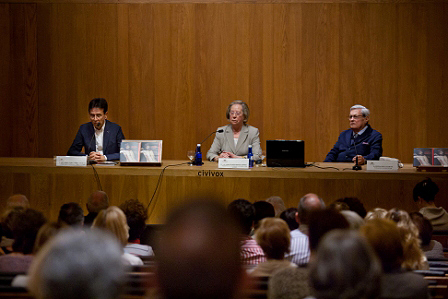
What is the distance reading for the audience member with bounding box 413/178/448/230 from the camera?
402 centimetres

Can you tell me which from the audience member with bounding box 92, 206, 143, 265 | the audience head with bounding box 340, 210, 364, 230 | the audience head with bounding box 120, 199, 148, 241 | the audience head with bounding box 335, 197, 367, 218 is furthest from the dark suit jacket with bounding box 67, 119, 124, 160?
the audience head with bounding box 340, 210, 364, 230

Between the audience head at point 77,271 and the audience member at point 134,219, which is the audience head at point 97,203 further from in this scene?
the audience head at point 77,271

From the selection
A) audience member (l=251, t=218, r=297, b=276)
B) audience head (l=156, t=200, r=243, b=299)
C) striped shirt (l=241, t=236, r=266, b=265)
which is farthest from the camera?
striped shirt (l=241, t=236, r=266, b=265)

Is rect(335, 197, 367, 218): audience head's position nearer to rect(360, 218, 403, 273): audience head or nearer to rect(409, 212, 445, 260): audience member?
rect(409, 212, 445, 260): audience member

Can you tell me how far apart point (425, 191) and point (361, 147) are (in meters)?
1.29

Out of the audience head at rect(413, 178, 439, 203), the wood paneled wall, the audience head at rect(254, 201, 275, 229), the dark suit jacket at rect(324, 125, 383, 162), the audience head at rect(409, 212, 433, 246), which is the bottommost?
the audience head at rect(409, 212, 433, 246)

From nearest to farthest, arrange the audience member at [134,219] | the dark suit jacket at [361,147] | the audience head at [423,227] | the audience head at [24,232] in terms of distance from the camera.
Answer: the audience head at [24,232], the audience head at [423,227], the audience member at [134,219], the dark suit jacket at [361,147]

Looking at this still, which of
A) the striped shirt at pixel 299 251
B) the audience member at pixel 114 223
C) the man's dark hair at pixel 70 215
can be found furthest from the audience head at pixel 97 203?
the striped shirt at pixel 299 251

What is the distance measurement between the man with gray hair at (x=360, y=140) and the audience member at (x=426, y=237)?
7.18 ft

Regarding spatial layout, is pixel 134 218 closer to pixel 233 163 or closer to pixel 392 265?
pixel 233 163

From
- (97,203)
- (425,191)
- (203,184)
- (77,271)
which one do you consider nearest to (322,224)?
(77,271)

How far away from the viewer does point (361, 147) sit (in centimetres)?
549

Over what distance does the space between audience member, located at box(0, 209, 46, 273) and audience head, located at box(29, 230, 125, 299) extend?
120 cm

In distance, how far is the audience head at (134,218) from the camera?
3.22 meters
